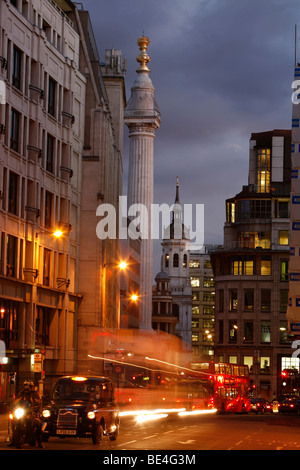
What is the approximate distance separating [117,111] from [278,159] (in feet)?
165

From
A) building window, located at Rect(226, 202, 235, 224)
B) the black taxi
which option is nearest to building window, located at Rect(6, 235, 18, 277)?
the black taxi

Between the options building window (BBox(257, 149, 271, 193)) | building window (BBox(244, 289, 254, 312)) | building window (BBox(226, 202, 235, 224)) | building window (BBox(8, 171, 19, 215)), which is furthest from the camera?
building window (BBox(226, 202, 235, 224))

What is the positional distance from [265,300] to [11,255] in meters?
83.4

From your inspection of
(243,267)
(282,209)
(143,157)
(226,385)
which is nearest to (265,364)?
(243,267)

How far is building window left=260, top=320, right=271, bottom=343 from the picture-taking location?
433ft

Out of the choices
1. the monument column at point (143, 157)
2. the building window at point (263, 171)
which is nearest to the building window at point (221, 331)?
the monument column at point (143, 157)

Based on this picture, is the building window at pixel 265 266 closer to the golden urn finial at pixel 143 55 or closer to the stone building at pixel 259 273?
the stone building at pixel 259 273

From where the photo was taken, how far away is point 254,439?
33.3 meters

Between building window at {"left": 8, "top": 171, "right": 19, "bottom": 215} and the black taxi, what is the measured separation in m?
26.7

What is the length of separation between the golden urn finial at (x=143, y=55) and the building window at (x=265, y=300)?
132 feet

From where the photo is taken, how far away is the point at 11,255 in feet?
178

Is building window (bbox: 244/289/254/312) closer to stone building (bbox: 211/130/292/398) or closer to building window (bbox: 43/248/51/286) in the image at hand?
stone building (bbox: 211/130/292/398)

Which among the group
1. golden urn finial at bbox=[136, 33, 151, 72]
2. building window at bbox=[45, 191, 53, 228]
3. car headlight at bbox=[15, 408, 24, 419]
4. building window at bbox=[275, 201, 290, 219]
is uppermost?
golden urn finial at bbox=[136, 33, 151, 72]
